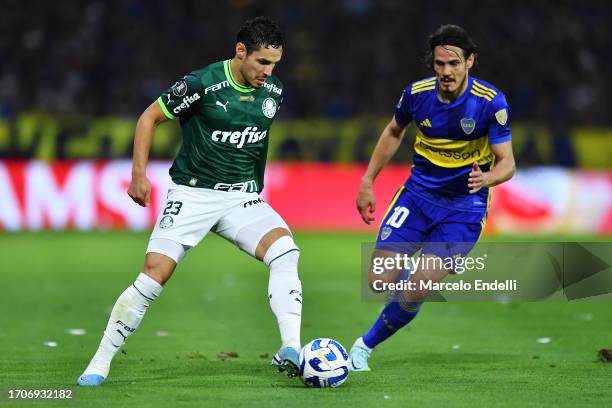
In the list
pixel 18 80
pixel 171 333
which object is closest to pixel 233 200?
pixel 171 333

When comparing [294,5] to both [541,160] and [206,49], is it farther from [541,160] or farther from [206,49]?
[541,160]

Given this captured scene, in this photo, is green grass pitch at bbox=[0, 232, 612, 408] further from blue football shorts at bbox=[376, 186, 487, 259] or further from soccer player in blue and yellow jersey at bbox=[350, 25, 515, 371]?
blue football shorts at bbox=[376, 186, 487, 259]

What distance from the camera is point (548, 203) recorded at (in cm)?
2016

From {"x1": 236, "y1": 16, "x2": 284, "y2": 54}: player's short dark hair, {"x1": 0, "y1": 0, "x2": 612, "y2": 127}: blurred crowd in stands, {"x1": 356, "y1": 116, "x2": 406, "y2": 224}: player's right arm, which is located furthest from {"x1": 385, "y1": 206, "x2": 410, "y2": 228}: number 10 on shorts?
{"x1": 0, "y1": 0, "x2": 612, "y2": 127}: blurred crowd in stands

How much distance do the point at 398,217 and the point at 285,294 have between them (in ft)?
3.96

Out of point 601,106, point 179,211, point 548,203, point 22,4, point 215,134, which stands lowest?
point 179,211

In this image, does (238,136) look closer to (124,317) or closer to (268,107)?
(268,107)

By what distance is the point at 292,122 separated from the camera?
809 inches

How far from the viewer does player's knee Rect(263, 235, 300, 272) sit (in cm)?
673

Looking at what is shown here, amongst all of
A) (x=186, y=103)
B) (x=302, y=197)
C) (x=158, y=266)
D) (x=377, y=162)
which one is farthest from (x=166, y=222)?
(x=302, y=197)

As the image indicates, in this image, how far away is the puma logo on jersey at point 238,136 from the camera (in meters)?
6.89

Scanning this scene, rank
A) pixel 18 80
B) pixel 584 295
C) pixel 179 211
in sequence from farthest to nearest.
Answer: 1. pixel 18 80
2. pixel 584 295
3. pixel 179 211

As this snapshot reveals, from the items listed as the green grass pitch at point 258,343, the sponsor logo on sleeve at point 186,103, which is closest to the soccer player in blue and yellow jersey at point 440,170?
the green grass pitch at point 258,343

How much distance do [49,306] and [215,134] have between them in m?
4.42
